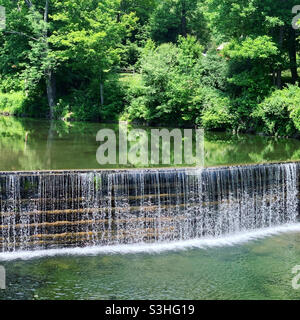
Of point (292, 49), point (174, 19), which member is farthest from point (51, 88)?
point (292, 49)

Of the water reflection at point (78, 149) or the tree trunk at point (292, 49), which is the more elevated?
the tree trunk at point (292, 49)

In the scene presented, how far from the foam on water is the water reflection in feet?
9.19

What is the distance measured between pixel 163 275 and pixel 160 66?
19.7 meters

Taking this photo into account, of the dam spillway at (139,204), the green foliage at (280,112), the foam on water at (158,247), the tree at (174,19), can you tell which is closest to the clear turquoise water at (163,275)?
the foam on water at (158,247)

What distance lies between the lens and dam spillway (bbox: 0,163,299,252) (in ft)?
37.1

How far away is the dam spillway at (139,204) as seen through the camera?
11297 millimetres

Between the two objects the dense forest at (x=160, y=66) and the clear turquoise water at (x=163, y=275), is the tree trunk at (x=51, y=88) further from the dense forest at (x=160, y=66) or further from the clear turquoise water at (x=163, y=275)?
the clear turquoise water at (x=163, y=275)

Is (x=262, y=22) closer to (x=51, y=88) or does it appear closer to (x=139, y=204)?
(x=139, y=204)

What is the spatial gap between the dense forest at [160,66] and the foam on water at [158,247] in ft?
32.4

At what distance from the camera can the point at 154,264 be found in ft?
33.6

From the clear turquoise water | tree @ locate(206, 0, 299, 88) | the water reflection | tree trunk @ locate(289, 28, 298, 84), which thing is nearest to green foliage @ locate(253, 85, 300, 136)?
the water reflection

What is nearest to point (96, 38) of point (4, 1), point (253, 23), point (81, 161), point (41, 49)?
point (41, 49)

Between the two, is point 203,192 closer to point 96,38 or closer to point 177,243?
point 177,243

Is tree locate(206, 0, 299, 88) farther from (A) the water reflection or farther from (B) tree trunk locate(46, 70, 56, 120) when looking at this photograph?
(B) tree trunk locate(46, 70, 56, 120)
